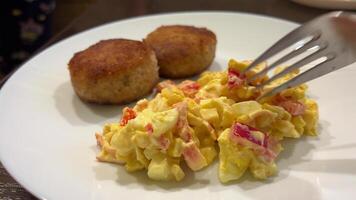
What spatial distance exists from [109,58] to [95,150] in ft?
0.97

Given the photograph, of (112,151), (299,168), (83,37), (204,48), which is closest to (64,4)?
(83,37)

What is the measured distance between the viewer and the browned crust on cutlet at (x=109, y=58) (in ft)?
3.89

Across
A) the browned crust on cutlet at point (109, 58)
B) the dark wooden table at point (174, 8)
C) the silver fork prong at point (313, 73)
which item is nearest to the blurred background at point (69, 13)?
the dark wooden table at point (174, 8)

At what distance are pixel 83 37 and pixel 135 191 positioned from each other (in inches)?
29.7

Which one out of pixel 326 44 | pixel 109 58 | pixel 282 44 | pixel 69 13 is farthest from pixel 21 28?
pixel 326 44

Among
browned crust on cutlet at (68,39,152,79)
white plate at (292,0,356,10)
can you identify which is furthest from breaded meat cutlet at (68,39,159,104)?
white plate at (292,0,356,10)

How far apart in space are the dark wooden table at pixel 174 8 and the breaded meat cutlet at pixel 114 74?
55cm

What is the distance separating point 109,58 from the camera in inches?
47.9

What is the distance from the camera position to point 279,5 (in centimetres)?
191

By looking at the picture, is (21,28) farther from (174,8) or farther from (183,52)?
(183,52)

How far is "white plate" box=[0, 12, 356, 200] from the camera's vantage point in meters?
0.88

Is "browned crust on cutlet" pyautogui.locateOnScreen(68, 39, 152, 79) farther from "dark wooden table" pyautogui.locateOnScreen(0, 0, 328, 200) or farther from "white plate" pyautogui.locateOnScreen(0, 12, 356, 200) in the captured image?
"dark wooden table" pyautogui.locateOnScreen(0, 0, 328, 200)

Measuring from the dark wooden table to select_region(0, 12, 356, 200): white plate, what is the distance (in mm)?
425

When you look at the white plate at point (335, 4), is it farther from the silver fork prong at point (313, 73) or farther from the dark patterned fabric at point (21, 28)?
the dark patterned fabric at point (21, 28)
